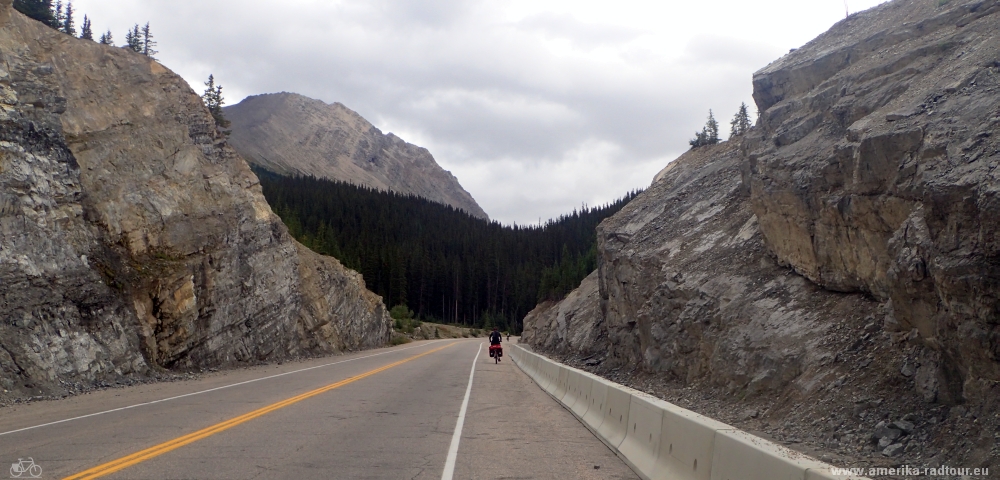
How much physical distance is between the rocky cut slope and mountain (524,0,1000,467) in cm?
1629

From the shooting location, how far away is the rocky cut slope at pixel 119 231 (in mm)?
18969

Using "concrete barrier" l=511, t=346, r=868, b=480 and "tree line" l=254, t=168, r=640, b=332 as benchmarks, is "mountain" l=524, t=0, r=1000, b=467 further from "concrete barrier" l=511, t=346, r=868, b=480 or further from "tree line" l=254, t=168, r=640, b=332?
"tree line" l=254, t=168, r=640, b=332

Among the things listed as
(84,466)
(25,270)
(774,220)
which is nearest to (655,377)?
(774,220)

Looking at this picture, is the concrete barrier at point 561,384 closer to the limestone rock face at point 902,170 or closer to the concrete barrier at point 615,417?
the concrete barrier at point 615,417

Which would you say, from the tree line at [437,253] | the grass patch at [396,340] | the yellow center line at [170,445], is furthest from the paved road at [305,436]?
the tree line at [437,253]

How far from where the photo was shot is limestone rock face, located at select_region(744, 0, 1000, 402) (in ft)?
25.9

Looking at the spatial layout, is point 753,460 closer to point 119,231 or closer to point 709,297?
point 709,297

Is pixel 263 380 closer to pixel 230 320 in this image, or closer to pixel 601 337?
pixel 230 320

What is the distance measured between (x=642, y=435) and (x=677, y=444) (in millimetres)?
1487

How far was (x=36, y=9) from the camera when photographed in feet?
147

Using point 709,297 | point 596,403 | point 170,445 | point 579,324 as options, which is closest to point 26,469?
point 170,445

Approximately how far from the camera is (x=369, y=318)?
54.6 meters

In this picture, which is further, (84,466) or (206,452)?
(206,452)

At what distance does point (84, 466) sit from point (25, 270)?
13.8m
